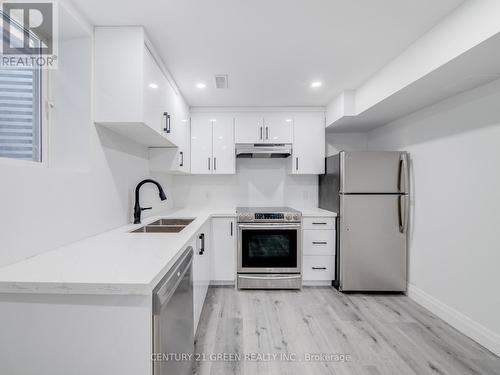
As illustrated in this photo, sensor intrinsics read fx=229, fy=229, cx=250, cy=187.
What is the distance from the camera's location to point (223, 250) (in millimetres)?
2842

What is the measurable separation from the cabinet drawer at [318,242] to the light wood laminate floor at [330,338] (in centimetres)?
51

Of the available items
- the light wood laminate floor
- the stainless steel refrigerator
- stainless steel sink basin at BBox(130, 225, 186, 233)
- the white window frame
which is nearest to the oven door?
the light wood laminate floor

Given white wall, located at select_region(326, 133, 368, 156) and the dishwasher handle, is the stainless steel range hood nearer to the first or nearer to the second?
white wall, located at select_region(326, 133, 368, 156)

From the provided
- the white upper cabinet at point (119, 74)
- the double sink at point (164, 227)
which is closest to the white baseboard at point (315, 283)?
the double sink at point (164, 227)

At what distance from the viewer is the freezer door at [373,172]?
102 inches

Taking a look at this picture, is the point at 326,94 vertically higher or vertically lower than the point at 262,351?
higher

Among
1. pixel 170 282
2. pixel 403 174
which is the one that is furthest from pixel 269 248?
pixel 170 282

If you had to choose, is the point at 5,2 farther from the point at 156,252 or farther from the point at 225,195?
the point at 225,195

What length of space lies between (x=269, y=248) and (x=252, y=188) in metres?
1.04

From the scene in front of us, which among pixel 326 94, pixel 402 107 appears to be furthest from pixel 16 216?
pixel 402 107

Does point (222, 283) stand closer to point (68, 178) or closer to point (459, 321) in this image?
point (68, 178)

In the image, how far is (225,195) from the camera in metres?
3.51

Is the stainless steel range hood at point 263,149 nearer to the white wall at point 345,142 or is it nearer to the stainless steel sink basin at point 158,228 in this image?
the white wall at point 345,142

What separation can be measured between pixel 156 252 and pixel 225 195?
230 centimetres
